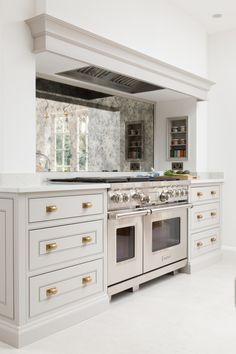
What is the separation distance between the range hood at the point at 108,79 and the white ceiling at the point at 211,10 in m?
0.93

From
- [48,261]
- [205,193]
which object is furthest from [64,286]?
[205,193]

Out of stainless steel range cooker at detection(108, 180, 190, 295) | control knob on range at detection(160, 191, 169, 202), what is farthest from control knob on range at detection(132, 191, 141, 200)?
control knob on range at detection(160, 191, 169, 202)

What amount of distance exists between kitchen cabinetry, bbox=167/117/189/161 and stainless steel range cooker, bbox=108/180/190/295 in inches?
35.6

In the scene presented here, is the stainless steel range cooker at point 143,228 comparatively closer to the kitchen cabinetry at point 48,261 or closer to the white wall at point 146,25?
the kitchen cabinetry at point 48,261

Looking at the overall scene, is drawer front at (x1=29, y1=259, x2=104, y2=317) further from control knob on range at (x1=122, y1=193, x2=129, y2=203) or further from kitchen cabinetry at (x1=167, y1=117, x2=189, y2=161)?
kitchen cabinetry at (x1=167, y1=117, x2=189, y2=161)

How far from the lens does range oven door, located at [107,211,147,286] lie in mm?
3062

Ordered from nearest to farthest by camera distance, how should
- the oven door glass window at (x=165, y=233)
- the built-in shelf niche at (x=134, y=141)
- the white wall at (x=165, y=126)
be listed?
the oven door glass window at (x=165, y=233) < the built-in shelf niche at (x=134, y=141) < the white wall at (x=165, y=126)

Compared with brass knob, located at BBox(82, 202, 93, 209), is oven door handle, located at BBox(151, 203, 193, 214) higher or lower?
lower

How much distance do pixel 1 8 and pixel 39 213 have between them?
4.67 ft

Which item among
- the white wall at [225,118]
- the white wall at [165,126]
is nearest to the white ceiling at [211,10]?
the white wall at [225,118]

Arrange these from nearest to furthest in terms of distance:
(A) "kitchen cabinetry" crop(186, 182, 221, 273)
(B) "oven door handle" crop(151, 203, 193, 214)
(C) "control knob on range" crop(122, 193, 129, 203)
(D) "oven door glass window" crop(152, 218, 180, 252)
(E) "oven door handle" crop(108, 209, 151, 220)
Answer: (E) "oven door handle" crop(108, 209, 151, 220) → (C) "control knob on range" crop(122, 193, 129, 203) → (B) "oven door handle" crop(151, 203, 193, 214) → (D) "oven door glass window" crop(152, 218, 180, 252) → (A) "kitchen cabinetry" crop(186, 182, 221, 273)

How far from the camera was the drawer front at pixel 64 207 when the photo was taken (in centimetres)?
244

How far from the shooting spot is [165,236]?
377 centimetres

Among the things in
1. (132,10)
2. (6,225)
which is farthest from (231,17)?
(6,225)
